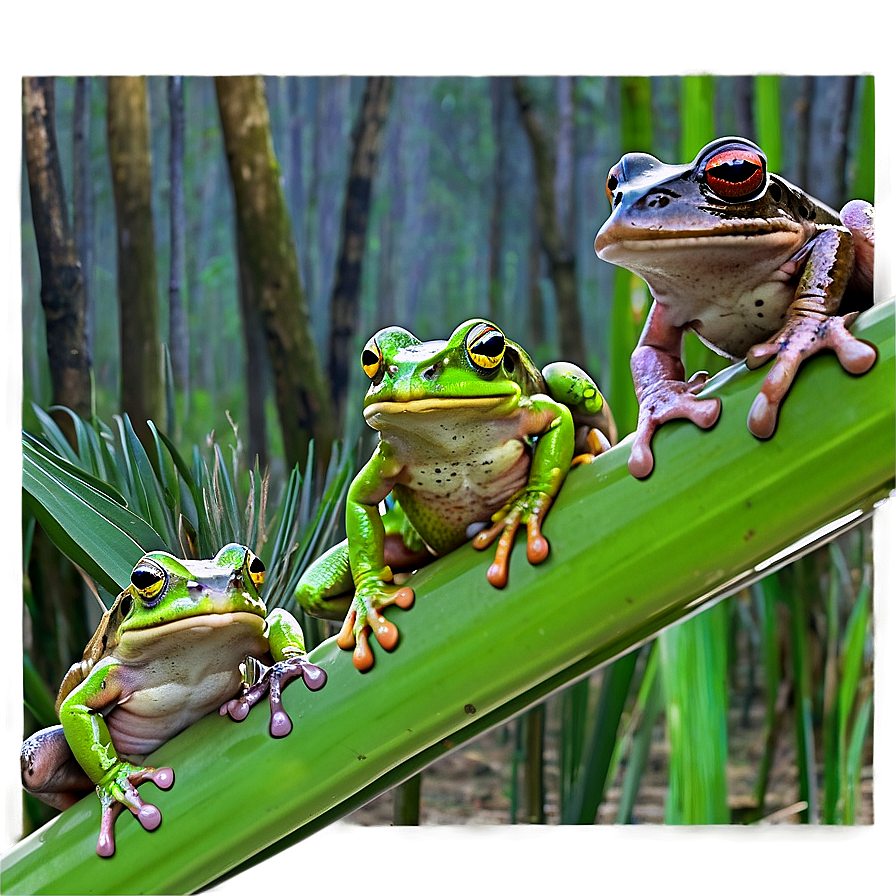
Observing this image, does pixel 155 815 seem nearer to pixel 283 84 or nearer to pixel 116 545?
pixel 116 545

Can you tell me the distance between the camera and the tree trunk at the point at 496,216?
7.85 feet

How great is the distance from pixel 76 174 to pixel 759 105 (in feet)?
4.19

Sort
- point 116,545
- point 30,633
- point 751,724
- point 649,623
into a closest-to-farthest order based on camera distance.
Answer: point 649,623 → point 116,545 → point 30,633 → point 751,724

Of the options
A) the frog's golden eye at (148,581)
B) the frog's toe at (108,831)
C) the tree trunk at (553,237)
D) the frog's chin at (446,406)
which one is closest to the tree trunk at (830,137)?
the tree trunk at (553,237)

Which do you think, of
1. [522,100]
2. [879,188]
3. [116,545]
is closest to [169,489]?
[116,545]

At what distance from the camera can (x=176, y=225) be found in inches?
76.1

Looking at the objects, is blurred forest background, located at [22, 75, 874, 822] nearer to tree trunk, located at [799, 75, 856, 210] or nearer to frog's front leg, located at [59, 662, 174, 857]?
tree trunk, located at [799, 75, 856, 210]

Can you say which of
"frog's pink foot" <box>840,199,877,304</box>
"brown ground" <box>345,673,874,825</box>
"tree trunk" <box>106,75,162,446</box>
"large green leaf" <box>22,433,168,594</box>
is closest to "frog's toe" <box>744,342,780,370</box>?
"frog's pink foot" <box>840,199,877,304</box>

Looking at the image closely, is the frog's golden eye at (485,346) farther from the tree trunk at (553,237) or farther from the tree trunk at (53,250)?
the tree trunk at (553,237)

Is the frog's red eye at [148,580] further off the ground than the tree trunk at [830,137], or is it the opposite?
the tree trunk at [830,137]

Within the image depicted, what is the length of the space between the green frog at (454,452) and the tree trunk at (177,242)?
4.28 feet

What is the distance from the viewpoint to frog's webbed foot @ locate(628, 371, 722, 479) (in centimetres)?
47

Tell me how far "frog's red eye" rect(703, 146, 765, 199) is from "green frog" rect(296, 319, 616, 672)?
0.15 meters

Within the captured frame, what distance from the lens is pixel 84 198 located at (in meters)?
1.81
